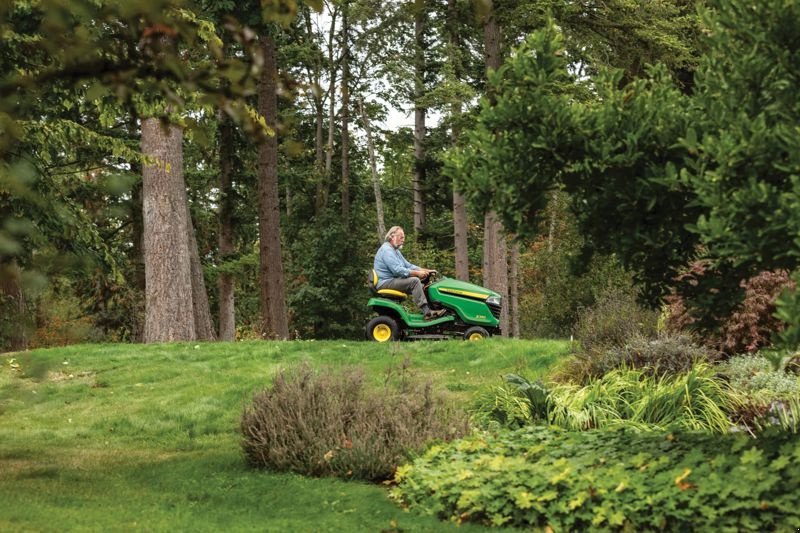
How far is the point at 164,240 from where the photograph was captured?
14797 mm

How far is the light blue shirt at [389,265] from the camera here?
13188 millimetres

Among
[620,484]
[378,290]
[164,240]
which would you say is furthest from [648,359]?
[164,240]

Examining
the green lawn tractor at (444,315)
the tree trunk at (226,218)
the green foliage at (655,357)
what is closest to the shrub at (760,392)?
the green foliage at (655,357)

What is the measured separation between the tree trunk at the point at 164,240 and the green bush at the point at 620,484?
9.37 m

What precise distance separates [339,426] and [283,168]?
717 inches

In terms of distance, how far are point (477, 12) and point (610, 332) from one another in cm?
963

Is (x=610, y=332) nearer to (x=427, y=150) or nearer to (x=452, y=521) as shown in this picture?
(x=452, y=521)

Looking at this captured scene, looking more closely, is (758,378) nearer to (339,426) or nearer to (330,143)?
(339,426)

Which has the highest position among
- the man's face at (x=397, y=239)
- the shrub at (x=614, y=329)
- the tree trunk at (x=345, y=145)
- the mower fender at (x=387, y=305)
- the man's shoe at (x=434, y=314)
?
the tree trunk at (x=345, y=145)

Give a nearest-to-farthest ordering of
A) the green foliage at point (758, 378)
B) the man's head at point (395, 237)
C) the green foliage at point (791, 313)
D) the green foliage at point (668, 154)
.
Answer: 1. the green foliage at point (791, 313)
2. the green foliage at point (668, 154)
3. the green foliage at point (758, 378)
4. the man's head at point (395, 237)

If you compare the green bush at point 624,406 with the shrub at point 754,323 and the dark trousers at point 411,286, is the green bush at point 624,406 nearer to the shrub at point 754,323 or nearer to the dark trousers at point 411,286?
the shrub at point 754,323

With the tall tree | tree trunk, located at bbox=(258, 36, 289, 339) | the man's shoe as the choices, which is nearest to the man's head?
the man's shoe

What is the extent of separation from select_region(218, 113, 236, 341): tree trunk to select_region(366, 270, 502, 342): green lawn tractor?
30.3 feet

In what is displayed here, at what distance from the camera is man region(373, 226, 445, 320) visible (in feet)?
43.4
